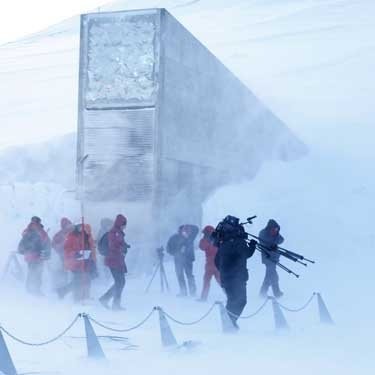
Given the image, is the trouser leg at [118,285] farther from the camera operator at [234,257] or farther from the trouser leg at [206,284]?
the camera operator at [234,257]

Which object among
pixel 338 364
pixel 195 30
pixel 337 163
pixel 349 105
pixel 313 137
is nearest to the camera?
pixel 338 364

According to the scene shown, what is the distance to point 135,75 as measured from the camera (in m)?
15.0

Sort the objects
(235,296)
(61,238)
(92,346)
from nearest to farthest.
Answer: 1. (92,346)
2. (235,296)
3. (61,238)

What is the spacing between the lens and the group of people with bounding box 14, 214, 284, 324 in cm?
934

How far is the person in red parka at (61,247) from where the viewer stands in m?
12.6

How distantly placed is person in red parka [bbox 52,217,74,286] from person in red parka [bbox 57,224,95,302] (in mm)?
923

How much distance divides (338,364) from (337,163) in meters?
18.0

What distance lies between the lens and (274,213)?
18.8 metres

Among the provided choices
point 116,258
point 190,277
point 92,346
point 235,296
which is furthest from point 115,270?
point 92,346

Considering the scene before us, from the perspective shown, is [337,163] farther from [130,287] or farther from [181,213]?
[130,287]

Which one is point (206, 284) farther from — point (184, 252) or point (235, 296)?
point (235, 296)

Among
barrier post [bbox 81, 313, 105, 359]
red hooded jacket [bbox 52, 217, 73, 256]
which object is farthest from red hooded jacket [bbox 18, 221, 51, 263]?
barrier post [bbox 81, 313, 105, 359]

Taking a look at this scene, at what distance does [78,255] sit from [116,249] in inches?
34.3

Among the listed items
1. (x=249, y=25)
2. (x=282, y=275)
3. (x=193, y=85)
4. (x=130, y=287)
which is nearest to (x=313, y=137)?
(x=193, y=85)
